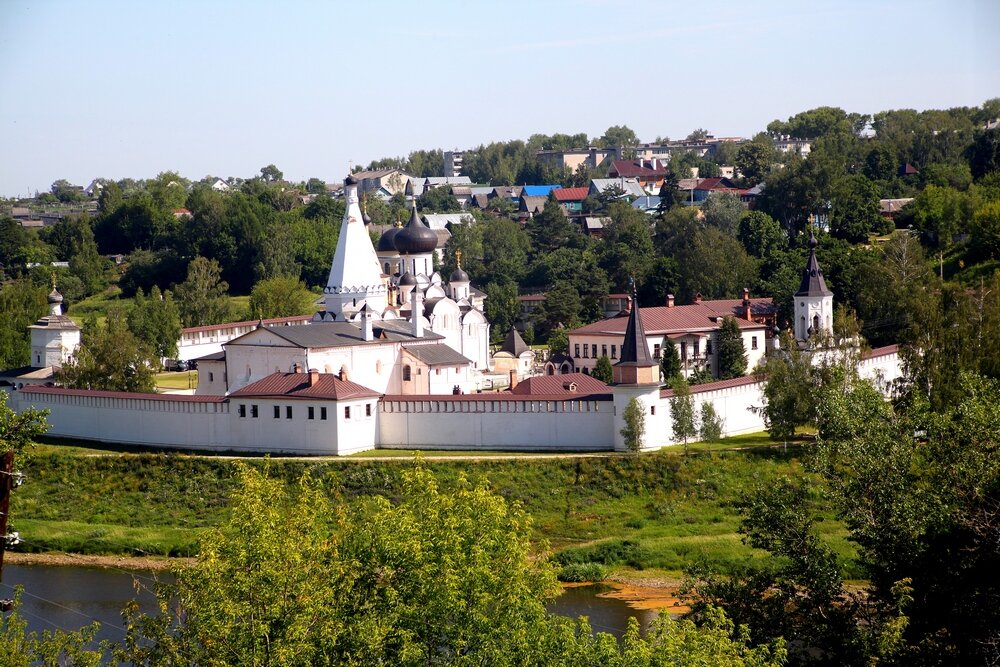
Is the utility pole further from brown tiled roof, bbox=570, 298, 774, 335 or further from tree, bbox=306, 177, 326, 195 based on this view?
tree, bbox=306, 177, 326, 195

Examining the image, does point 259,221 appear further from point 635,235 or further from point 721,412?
point 721,412

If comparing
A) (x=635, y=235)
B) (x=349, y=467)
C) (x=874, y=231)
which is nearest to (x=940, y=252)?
(x=874, y=231)

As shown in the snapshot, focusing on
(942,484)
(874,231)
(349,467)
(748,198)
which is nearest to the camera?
(942,484)

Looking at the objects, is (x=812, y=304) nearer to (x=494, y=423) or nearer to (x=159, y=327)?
(x=494, y=423)

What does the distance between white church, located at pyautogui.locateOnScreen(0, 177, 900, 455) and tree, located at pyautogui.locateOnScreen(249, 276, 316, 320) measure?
34.9 ft

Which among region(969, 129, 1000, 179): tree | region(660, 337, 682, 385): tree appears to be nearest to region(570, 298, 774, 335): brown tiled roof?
region(660, 337, 682, 385): tree

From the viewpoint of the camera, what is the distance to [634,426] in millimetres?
30188

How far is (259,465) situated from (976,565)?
16.8 m

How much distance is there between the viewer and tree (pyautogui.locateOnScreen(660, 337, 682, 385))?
1492 inches

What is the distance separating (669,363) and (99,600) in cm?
1744

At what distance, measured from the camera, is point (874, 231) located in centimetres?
5756

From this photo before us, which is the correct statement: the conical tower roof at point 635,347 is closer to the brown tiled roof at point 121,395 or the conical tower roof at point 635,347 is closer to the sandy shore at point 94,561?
the brown tiled roof at point 121,395

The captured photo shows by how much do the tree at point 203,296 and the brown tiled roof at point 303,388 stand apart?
18.7 meters

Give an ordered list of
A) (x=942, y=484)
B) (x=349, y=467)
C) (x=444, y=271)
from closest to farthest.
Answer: (x=942, y=484), (x=349, y=467), (x=444, y=271)
